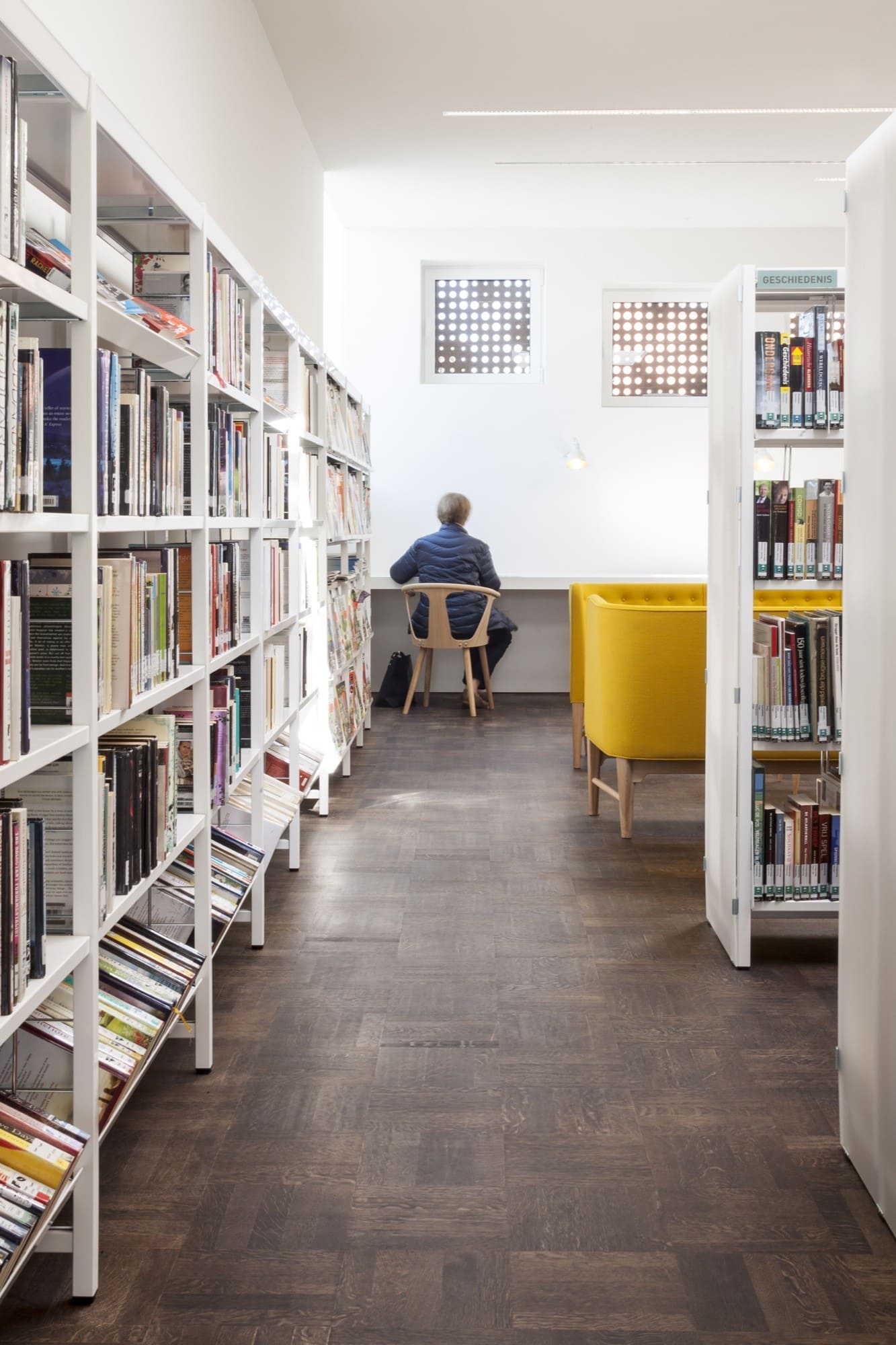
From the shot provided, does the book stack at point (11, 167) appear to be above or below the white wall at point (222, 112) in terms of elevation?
below

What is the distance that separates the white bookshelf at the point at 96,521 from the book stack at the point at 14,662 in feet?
0.10

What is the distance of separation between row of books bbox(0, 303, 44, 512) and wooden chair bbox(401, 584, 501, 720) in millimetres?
5950

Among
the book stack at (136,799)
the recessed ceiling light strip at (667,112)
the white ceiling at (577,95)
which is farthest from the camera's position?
the recessed ceiling light strip at (667,112)

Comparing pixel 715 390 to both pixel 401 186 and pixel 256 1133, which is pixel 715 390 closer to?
pixel 256 1133

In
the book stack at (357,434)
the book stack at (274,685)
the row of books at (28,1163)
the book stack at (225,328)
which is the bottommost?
the row of books at (28,1163)

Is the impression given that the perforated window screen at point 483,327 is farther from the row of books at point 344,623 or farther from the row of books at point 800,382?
the row of books at point 800,382

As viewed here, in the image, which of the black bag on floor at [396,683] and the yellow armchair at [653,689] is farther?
the black bag on floor at [396,683]

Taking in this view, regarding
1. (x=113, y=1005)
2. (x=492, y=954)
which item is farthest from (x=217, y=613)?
(x=492, y=954)

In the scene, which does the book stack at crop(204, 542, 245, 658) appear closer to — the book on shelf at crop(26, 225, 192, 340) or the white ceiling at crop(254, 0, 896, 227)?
the book on shelf at crop(26, 225, 192, 340)

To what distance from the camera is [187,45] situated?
3619mm

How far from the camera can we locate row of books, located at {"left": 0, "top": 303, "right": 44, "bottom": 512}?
140 centimetres

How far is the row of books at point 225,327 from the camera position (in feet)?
8.53

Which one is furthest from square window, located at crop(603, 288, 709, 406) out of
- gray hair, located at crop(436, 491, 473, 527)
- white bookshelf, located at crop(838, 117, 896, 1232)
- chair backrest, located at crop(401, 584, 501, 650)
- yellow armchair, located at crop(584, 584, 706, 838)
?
white bookshelf, located at crop(838, 117, 896, 1232)

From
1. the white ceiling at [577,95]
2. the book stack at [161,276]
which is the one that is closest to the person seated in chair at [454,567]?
the white ceiling at [577,95]
